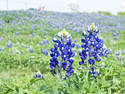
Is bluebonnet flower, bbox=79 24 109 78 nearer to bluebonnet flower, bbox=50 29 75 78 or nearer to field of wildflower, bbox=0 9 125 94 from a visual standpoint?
field of wildflower, bbox=0 9 125 94

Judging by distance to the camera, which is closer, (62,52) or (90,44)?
(62,52)

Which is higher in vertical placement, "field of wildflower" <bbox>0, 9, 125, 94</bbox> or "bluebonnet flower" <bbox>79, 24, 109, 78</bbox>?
"bluebonnet flower" <bbox>79, 24, 109, 78</bbox>

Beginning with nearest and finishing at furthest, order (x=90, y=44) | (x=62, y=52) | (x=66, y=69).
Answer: (x=62, y=52), (x=66, y=69), (x=90, y=44)

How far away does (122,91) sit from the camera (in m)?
3.70

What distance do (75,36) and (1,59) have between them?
4.57m

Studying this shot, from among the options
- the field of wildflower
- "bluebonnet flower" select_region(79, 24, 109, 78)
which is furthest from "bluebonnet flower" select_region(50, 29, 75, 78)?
"bluebonnet flower" select_region(79, 24, 109, 78)

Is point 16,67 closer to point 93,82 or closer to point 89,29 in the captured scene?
point 93,82

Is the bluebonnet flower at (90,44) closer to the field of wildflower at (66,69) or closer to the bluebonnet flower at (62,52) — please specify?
the field of wildflower at (66,69)

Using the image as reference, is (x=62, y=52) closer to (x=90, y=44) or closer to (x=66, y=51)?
(x=66, y=51)

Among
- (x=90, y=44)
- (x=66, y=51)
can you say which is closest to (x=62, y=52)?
(x=66, y=51)

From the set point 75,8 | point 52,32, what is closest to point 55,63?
point 52,32

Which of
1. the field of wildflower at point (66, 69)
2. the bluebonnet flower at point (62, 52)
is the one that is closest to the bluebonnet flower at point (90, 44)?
the field of wildflower at point (66, 69)

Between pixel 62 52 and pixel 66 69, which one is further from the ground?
pixel 62 52

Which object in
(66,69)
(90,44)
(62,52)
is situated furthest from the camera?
(90,44)
